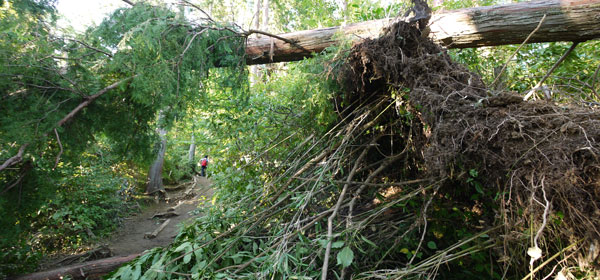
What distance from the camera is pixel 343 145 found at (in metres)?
2.92

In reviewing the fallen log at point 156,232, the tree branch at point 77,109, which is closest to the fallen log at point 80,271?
the fallen log at point 156,232

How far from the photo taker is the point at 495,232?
1913 mm

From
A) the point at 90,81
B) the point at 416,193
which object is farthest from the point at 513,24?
the point at 90,81

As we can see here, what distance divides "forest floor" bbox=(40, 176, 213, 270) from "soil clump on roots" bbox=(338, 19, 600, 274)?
9.80 feet

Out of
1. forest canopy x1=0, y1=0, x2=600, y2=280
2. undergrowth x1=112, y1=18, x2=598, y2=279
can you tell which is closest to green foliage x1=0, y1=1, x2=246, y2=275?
A: forest canopy x1=0, y1=0, x2=600, y2=280

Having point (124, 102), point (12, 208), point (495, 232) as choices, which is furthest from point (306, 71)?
point (12, 208)

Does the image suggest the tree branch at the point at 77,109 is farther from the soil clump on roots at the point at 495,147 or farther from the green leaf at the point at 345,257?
the green leaf at the point at 345,257

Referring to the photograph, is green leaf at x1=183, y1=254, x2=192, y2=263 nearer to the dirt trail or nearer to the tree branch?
the tree branch

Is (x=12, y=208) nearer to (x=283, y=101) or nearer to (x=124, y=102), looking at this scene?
(x=124, y=102)

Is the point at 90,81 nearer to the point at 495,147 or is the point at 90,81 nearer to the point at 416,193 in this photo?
the point at 416,193

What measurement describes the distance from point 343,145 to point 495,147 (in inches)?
51.2

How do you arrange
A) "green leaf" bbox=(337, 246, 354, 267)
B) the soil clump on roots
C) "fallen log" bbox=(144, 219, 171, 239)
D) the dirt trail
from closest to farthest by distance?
the soil clump on roots < "green leaf" bbox=(337, 246, 354, 267) < the dirt trail < "fallen log" bbox=(144, 219, 171, 239)

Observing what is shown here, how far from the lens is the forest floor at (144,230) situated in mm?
5953

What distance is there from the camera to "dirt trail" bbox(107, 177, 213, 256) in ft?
22.7
